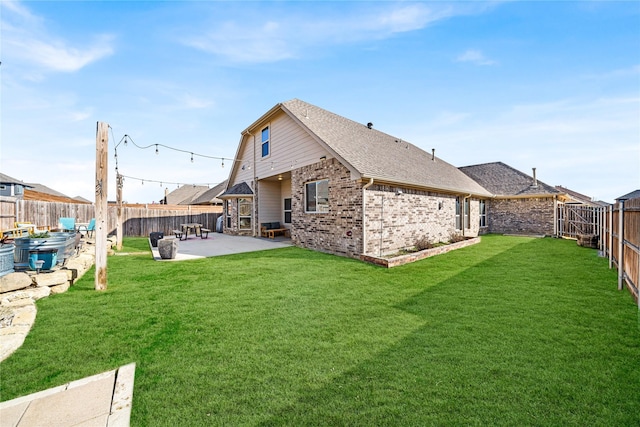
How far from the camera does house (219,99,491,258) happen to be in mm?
8992

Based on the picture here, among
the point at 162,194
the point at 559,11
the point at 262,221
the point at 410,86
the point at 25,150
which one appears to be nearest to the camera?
the point at 559,11

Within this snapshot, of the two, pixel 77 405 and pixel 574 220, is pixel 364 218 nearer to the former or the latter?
pixel 77 405

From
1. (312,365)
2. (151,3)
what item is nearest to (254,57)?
(151,3)

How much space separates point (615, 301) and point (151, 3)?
11.7m

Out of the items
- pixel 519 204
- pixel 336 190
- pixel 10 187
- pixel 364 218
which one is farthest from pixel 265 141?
pixel 10 187

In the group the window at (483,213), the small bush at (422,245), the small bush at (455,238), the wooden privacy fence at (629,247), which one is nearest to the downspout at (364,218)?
the small bush at (422,245)

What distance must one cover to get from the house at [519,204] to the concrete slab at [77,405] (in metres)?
19.5

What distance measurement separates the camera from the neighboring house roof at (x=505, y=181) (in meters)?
16.8

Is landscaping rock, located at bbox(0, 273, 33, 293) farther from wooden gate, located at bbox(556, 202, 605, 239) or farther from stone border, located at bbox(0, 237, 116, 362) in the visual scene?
wooden gate, located at bbox(556, 202, 605, 239)

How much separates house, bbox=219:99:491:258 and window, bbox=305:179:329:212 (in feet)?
0.13

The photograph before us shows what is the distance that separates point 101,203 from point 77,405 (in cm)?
429

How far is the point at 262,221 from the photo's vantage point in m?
14.8

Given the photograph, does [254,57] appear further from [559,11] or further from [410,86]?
[559,11]

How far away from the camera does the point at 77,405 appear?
2.30 meters
